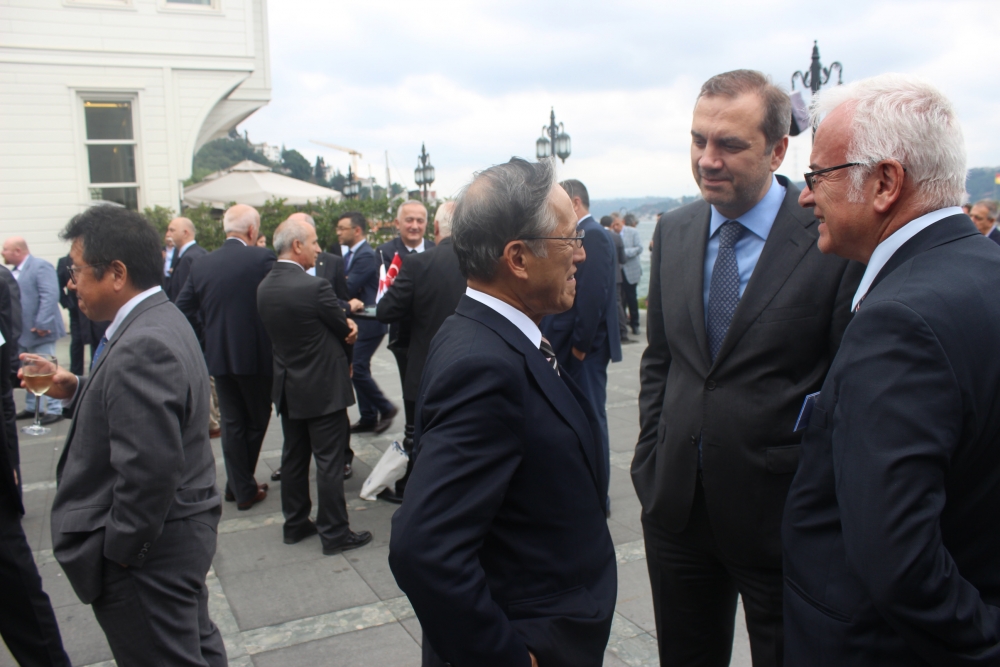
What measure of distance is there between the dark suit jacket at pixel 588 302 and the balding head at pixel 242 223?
2.44 meters

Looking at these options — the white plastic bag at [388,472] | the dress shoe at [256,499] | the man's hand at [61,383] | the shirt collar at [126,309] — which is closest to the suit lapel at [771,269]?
the shirt collar at [126,309]

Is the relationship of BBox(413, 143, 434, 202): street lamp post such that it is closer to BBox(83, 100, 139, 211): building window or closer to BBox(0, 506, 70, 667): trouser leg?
BBox(83, 100, 139, 211): building window

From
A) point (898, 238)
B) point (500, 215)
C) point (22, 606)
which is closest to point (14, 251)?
point (22, 606)

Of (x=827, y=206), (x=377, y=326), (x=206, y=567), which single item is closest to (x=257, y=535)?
(x=206, y=567)

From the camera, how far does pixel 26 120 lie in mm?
12617

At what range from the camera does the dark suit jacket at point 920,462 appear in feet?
4.20

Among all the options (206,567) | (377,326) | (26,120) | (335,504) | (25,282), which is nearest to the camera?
(206,567)

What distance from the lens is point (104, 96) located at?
13.2m

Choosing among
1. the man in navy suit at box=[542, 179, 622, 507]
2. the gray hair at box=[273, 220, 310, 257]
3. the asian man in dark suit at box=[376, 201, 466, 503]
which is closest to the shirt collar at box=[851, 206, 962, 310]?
the man in navy suit at box=[542, 179, 622, 507]

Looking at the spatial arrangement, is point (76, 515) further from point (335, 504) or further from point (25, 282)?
point (25, 282)

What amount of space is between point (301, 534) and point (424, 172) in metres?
20.4

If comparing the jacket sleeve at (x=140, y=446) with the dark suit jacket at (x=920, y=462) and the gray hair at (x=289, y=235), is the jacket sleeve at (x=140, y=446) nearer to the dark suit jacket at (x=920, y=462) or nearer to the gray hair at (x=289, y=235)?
the dark suit jacket at (x=920, y=462)

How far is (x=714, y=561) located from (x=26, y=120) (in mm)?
14360

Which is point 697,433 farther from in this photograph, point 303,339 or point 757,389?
point 303,339
